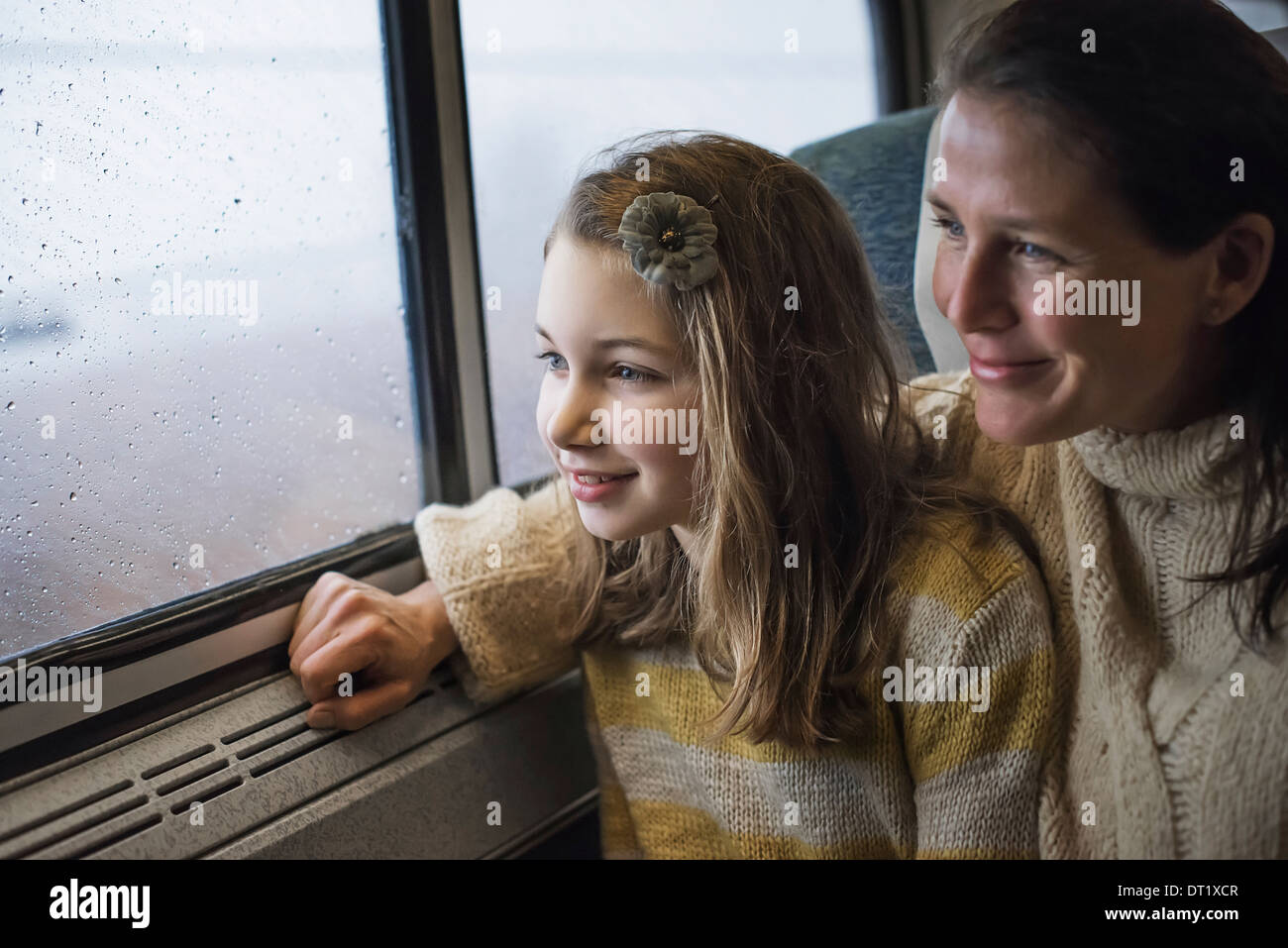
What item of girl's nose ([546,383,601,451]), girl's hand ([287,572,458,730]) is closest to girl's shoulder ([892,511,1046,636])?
girl's nose ([546,383,601,451])

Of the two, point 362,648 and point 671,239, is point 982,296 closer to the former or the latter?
point 671,239

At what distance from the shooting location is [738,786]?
3.62 feet

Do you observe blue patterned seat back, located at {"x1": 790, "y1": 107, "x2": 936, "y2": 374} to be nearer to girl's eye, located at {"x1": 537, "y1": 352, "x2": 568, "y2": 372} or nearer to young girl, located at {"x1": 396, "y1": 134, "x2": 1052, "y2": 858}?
young girl, located at {"x1": 396, "y1": 134, "x2": 1052, "y2": 858}

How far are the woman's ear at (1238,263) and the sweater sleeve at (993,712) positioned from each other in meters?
0.29

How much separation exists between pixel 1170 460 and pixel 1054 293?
190 millimetres

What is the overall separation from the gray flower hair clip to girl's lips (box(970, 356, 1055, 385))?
258 mm

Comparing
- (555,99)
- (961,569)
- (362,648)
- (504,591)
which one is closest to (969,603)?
(961,569)

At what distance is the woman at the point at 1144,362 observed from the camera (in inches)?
31.9

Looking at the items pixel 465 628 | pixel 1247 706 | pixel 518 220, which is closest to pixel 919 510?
pixel 1247 706

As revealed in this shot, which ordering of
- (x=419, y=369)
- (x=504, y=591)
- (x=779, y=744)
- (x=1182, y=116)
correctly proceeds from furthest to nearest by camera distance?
(x=419, y=369)
(x=504, y=591)
(x=779, y=744)
(x=1182, y=116)

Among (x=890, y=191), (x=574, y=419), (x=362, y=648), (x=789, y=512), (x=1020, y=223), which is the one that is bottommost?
(x=362, y=648)

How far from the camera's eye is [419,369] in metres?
1.43

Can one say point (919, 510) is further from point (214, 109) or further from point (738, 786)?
point (214, 109)

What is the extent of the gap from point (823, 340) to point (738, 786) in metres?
0.48
